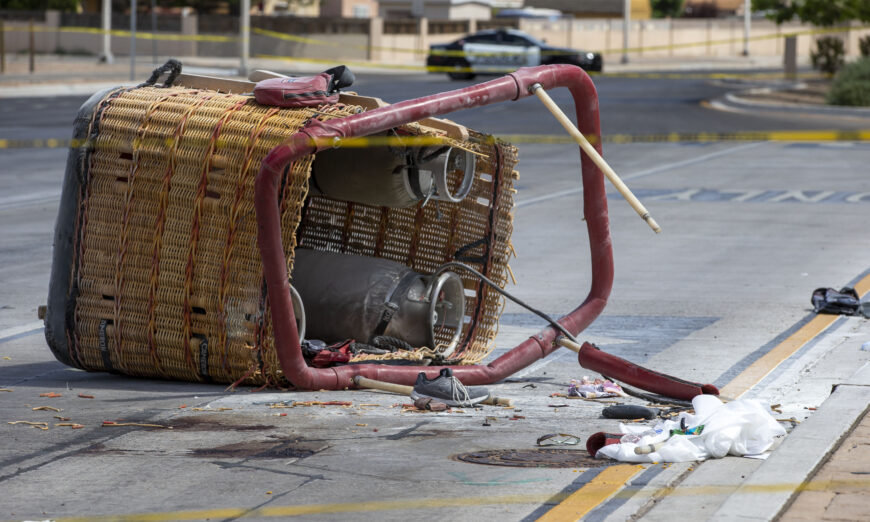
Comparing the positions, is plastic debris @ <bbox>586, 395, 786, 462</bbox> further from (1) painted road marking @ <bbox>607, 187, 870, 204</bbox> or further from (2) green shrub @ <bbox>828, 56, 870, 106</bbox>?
(2) green shrub @ <bbox>828, 56, 870, 106</bbox>

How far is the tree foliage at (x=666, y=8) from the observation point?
9781cm

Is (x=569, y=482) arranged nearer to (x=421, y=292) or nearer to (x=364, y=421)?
(x=364, y=421)

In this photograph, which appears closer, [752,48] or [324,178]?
[324,178]

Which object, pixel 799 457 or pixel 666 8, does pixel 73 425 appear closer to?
pixel 799 457

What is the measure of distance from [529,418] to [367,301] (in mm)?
1660

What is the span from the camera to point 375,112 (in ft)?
23.0

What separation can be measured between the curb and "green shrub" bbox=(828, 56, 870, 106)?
2701 cm

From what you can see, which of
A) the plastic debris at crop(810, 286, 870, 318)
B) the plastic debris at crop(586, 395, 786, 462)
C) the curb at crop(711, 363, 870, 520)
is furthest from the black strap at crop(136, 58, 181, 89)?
the plastic debris at crop(810, 286, 870, 318)

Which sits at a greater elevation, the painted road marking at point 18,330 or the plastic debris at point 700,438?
the plastic debris at point 700,438

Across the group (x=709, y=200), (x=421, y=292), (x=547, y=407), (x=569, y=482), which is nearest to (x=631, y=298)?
(x=421, y=292)

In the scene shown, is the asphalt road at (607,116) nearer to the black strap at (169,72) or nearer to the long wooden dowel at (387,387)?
the black strap at (169,72)

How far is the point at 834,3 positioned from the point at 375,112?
1304 inches

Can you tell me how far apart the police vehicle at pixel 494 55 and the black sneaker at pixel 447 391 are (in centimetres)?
3916

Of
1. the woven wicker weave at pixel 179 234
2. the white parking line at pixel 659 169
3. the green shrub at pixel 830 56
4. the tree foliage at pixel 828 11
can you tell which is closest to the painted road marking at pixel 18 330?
the woven wicker weave at pixel 179 234
